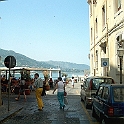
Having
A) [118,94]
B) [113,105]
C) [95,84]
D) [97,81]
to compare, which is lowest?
[113,105]

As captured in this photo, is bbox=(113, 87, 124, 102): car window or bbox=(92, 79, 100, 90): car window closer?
bbox=(113, 87, 124, 102): car window

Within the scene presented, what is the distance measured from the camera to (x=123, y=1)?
18969 mm

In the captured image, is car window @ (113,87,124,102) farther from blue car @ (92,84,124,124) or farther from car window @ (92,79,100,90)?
car window @ (92,79,100,90)

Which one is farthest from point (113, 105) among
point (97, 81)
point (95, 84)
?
point (97, 81)

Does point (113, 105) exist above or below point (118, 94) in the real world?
below

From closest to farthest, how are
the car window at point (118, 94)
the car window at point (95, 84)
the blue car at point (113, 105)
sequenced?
the blue car at point (113, 105) → the car window at point (118, 94) → the car window at point (95, 84)

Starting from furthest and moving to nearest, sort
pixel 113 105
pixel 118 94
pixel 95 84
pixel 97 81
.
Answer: pixel 97 81 < pixel 95 84 < pixel 118 94 < pixel 113 105

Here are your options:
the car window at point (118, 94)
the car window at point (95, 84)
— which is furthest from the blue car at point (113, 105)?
the car window at point (95, 84)

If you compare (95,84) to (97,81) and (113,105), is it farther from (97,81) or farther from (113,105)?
(113,105)

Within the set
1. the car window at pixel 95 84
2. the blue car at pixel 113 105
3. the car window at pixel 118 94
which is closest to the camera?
the blue car at pixel 113 105

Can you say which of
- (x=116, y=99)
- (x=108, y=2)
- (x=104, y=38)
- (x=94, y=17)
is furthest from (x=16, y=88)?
(x=116, y=99)

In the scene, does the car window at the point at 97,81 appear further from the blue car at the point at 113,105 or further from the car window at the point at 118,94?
the car window at the point at 118,94

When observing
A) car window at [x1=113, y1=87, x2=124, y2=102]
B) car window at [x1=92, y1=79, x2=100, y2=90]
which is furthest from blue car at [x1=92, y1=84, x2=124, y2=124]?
car window at [x1=92, y1=79, x2=100, y2=90]

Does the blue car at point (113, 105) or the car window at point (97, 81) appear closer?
the blue car at point (113, 105)
